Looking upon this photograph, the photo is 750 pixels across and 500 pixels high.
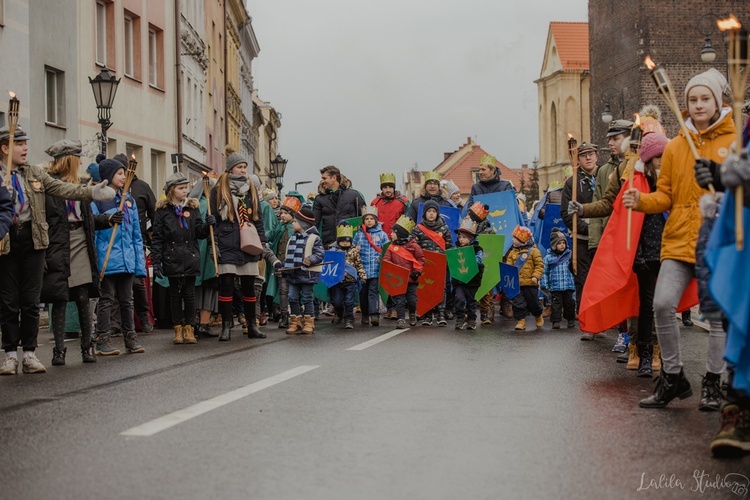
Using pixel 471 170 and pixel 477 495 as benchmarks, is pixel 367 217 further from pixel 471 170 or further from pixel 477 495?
pixel 471 170

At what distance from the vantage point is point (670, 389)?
24.3ft

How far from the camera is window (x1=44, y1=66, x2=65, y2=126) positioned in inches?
1043

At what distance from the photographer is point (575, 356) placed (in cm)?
1139

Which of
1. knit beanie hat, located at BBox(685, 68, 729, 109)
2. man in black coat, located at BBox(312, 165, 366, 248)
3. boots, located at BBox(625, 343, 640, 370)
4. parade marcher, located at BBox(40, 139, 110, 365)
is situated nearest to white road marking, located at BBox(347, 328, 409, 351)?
parade marcher, located at BBox(40, 139, 110, 365)

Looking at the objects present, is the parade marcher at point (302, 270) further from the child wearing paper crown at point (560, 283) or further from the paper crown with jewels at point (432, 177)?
the paper crown with jewels at point (432, 177)

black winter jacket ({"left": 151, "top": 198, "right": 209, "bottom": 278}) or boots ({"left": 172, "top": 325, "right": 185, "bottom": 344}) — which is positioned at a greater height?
black winter jacket ({"left": 151, "top": 198, "right": 209, "bottom": 278})

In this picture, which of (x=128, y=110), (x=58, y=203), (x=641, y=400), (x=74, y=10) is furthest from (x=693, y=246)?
(x=128, y=110)

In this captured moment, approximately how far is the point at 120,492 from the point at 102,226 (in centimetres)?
684

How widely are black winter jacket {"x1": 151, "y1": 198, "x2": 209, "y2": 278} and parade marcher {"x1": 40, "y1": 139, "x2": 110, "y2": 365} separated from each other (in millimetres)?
1781

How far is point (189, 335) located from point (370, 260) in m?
4.00

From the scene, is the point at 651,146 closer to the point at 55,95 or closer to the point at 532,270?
the point at 532,270

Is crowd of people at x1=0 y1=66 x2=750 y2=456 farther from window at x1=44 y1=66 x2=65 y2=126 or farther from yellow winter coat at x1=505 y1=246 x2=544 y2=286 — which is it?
window at x1=44 y1=66 x2=65 y2=126

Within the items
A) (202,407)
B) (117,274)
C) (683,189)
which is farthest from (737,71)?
(117,274)

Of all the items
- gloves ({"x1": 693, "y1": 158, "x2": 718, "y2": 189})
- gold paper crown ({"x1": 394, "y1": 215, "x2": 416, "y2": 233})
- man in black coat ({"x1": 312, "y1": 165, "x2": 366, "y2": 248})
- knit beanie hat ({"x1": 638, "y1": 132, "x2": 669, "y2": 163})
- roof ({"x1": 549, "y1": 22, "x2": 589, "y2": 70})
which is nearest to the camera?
gloves ({"x1": 693, "y1": 158, "x2": 718, "y2": 189})
